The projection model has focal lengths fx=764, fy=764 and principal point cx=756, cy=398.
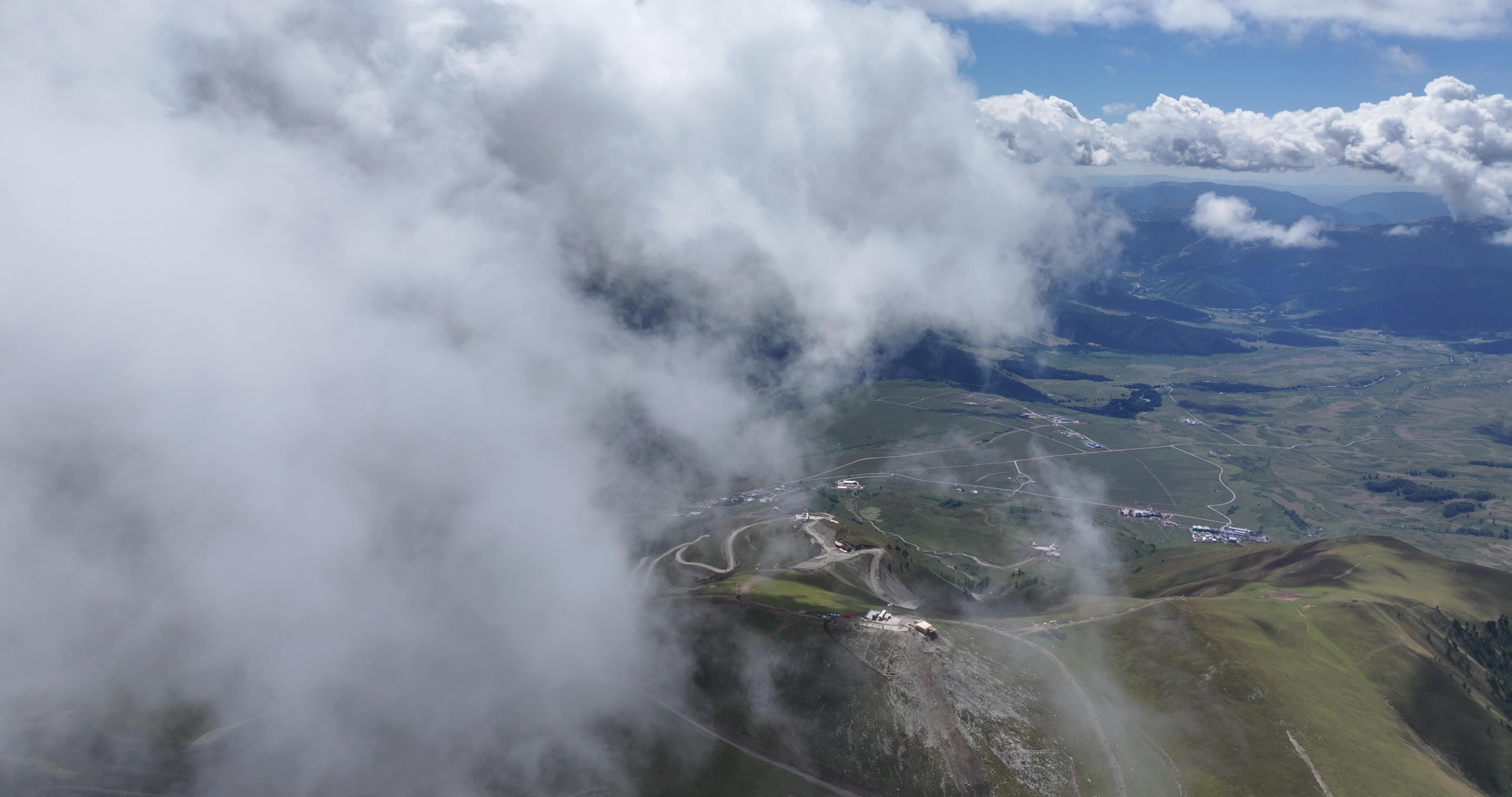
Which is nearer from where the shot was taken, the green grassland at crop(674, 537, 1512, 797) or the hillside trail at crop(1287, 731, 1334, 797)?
the hillside trail at crop(1287, 731, 1334, 797)

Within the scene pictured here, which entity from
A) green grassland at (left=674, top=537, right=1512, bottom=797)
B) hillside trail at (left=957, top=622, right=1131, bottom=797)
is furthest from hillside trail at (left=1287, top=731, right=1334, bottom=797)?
hillside trail at (left=957, top=622, right=1131, bottom=797)

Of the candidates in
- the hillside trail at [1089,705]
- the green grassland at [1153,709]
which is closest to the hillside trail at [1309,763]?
the green grassland at [1153,709]

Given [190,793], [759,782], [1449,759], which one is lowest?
[190,793]

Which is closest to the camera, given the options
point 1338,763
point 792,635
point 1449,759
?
point 1338,763

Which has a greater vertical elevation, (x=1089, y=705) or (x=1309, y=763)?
(x=1309, y=763)

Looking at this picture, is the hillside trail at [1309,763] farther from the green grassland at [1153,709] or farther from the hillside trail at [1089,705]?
the hillside trail at [1089,705]

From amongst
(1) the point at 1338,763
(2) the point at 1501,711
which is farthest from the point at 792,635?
(2) the point at 1501,711

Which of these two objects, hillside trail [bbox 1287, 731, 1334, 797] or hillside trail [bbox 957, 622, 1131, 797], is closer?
hillside trail [bbox 1287, 731, 1334, 797]

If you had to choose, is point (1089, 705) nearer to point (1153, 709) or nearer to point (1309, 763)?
point (1153, 709)

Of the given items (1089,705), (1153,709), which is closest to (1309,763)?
(1153,709)

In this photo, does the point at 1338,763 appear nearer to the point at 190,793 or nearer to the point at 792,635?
the point at 792,635

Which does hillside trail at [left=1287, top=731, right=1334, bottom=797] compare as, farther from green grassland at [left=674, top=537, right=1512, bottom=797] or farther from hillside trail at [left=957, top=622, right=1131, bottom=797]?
hillside trail at [left=957, top=622, right=1131, bottom=797]
